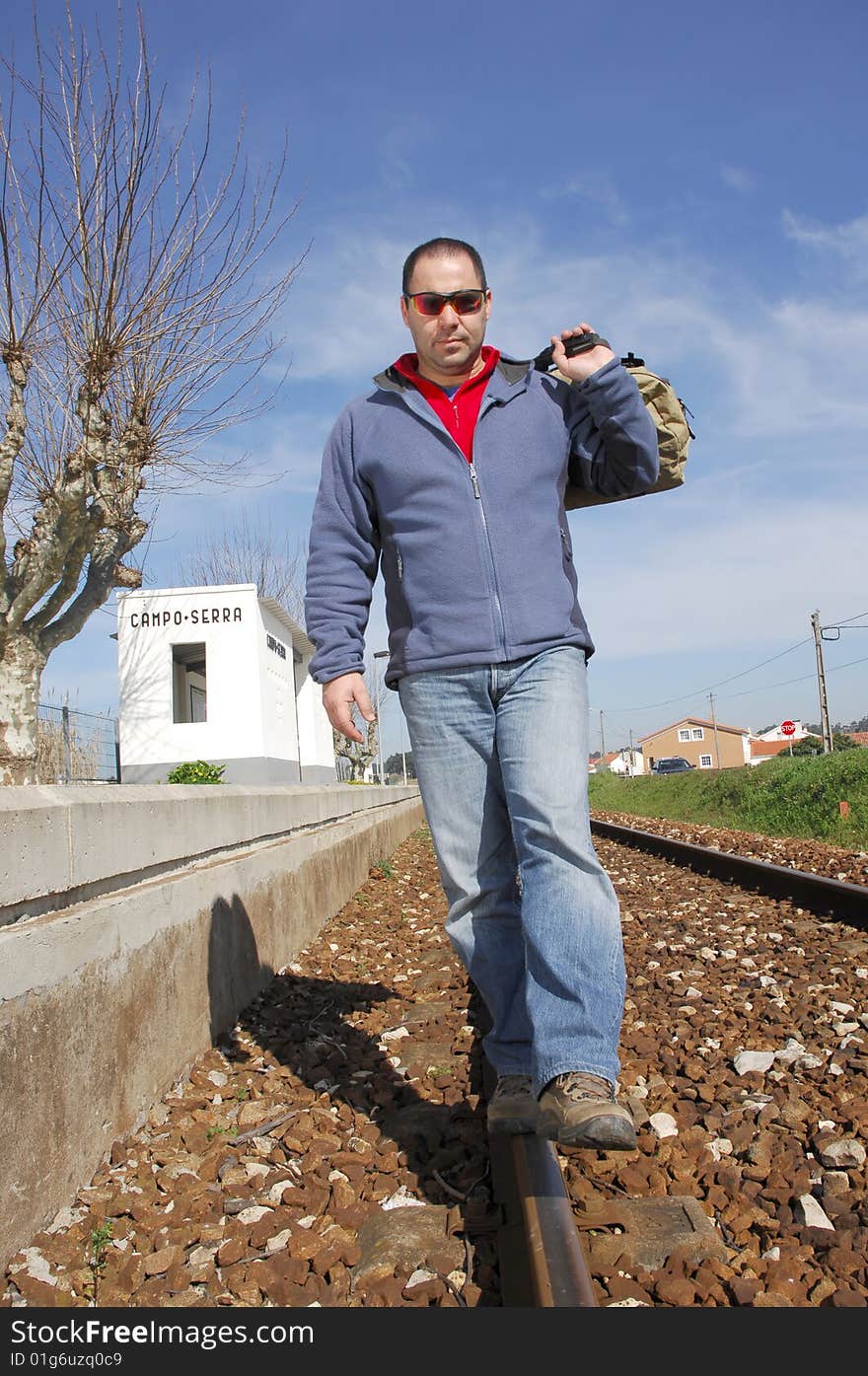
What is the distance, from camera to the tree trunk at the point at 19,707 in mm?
13078

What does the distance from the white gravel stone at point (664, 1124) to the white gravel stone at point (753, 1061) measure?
483 millimetres

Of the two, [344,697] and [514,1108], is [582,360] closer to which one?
[344,697]

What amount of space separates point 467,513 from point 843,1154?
1780 millimetres

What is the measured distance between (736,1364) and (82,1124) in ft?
5.27

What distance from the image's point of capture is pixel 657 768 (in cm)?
6906

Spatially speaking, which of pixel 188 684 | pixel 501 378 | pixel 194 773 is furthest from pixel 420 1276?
pixel 188 684

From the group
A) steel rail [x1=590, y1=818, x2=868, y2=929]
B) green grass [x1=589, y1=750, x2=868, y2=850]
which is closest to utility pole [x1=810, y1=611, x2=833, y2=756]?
green grass [x1=589, y1=750, x2=868, y2=850]

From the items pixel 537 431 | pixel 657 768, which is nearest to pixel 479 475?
Result: pixel 537 431

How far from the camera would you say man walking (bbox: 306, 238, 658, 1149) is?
2283 mm

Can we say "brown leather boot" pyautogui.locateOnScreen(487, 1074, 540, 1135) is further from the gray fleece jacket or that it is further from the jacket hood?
→ the jacket hood

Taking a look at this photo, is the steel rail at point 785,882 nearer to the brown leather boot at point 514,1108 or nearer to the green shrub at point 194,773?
the brown leather boot at point 514,1108

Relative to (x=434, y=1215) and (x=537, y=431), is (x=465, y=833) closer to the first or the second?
(x=434, y=1215)

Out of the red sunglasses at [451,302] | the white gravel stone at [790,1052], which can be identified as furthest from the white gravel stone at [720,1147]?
the red sunglasses at [451,302]

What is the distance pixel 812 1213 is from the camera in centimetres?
215
